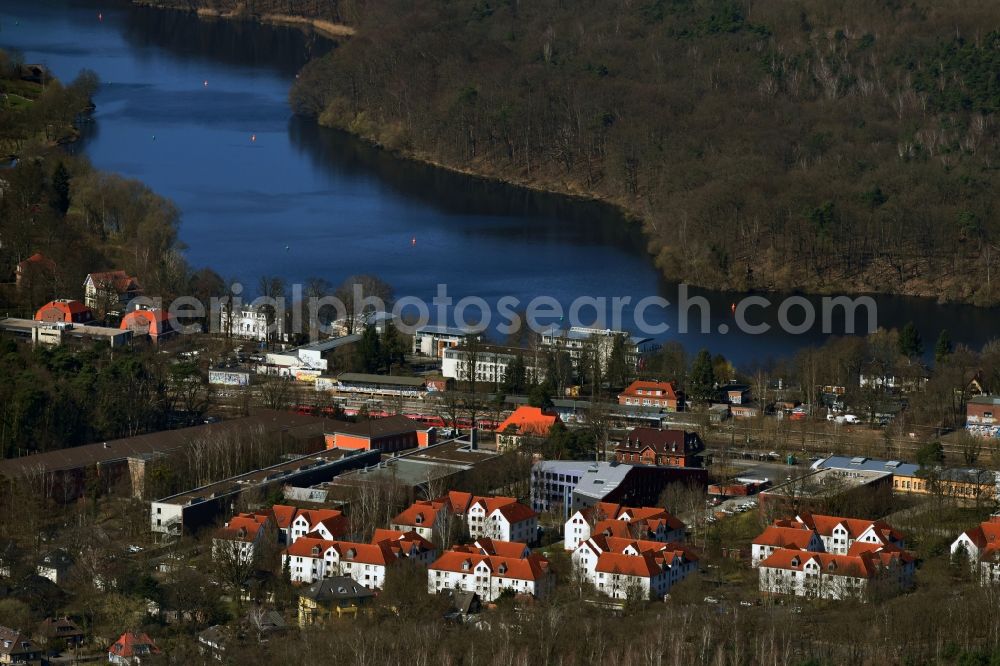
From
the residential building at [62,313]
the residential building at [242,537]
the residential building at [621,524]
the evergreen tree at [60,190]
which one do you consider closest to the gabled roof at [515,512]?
the residential building at [621,524]

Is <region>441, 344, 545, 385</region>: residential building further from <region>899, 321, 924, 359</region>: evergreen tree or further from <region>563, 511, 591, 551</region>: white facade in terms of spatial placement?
<region>563, 511, 591, 551</region>: white facade

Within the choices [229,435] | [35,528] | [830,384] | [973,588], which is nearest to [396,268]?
[830,384]

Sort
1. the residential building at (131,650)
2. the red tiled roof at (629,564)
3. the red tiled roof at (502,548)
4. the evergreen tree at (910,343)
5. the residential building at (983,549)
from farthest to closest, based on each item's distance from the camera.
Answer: the evergreen tree at (910,343) < the red tiled roof at (502,548) < the residential building at (983,549) < the red tiled roof at (629,564) < the residential building at (131,650)

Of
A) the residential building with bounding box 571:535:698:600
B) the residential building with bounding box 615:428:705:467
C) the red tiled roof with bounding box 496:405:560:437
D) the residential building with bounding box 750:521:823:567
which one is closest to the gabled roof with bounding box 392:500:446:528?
the residential building with bounding box 571:535:698:600

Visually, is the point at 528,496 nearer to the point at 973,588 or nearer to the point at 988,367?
the point at 973,588

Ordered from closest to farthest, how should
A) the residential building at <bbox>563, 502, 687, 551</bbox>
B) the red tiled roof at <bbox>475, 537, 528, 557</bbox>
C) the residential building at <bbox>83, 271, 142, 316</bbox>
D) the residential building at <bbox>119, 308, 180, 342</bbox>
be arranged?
the red tiled roof at <bbox>475, 537, 528, 557</bbox>, the residential building at <bbox>563, 502, 687, 551</bbox>, the residential building at <bbox>119, 308, 180, 342</bbox>, the residential building at <bbox>83, 271, 142, 316</bbox>

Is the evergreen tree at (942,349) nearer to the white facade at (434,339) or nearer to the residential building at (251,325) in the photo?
the white facade at (434,339)
